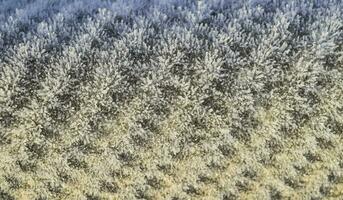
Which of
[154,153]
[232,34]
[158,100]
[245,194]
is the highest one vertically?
[232,34]

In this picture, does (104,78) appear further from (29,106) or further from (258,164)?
(258,164)

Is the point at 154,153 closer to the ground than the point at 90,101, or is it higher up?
closer to the ground

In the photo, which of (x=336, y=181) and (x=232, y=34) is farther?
(x=336, y=181)

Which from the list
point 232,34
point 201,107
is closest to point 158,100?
point 201,107

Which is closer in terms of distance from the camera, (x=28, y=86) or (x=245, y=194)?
(x=28, y=86)

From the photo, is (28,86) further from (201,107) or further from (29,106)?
(201,107)

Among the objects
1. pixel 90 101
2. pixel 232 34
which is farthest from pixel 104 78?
pixel 232 34
